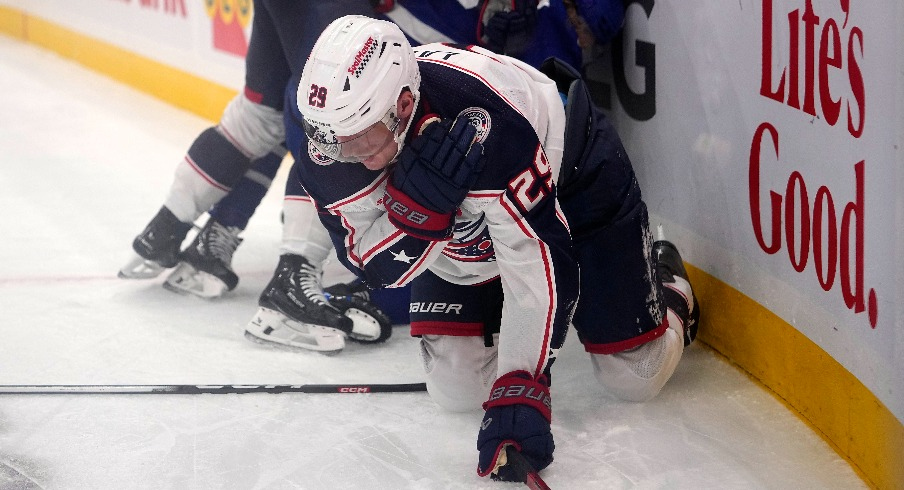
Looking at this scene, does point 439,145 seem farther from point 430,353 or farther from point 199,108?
point 199,108

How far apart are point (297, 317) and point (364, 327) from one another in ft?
0.55

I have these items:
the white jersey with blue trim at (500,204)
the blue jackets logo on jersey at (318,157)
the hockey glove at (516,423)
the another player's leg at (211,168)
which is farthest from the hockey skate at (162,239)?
the hockey glove at (516,423)

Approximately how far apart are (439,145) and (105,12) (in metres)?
5.57

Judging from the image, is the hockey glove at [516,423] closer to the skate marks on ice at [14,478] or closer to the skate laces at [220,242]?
the skate marks on ice at [14,478]

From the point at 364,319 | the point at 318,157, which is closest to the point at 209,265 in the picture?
the point at 364,319

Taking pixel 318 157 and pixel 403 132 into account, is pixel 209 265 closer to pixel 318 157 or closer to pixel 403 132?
pixel 318 157

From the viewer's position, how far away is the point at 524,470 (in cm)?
189

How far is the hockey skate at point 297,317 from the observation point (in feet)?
8.95

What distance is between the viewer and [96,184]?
14.4 ft

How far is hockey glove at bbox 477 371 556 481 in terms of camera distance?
6.20 feet

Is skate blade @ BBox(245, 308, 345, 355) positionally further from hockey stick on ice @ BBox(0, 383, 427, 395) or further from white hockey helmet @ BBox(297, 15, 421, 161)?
white hockey helmet @ BBox(297, 15, 421, 161)

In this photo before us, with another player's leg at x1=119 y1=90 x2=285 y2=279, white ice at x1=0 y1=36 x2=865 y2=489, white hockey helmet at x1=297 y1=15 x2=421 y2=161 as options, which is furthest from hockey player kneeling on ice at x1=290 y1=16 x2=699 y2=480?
another player's leg at x1=119 y1=90 x2=285 y2=279

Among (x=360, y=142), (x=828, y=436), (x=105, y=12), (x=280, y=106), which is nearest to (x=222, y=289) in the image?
(x=280, y=106)

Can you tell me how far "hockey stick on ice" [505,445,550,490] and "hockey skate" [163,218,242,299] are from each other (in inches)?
54.8
